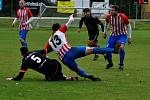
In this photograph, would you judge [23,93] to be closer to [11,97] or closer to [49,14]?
[11,97]

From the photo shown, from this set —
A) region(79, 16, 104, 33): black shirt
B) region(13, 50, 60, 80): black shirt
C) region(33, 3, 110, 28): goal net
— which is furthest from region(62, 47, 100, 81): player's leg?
region(33, 3, 110, 28): goal net

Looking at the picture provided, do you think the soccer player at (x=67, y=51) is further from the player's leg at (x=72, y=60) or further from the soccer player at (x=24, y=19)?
the soccer player at (x=24, y=19)

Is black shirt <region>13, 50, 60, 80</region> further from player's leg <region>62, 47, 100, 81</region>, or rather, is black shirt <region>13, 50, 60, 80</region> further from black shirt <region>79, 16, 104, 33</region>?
black shirt <region>79, 16, 104, 33</region>

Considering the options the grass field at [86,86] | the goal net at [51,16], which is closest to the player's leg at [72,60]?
the grass field at [86,86]

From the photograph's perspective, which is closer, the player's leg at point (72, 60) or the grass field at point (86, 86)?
the grass field at point (86, 86)

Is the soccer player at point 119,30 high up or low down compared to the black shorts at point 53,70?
up

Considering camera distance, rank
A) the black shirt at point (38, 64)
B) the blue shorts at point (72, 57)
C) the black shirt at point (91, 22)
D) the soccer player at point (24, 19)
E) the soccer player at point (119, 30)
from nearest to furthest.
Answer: the black shirt at point (38, 64)
the blue shorts at point (72, 57)
the soccer player at point (119, 30)
the black shirt at point (91, 22)
the soccer player at point (24, 19)

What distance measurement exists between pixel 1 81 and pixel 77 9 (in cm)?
4084

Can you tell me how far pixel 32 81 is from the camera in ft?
47.7

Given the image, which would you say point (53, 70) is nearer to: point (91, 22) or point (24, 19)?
point (91, 22)

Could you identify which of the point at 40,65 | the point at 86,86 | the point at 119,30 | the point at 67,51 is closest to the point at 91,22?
the point at 119,30

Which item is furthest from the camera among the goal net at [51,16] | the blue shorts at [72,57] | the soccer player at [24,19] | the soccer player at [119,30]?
the goal net at [51,16]

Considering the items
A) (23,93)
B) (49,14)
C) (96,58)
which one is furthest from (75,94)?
(49,14)

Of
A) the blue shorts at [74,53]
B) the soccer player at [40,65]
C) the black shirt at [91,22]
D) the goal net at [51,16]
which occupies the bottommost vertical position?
the goal net at [51,16]
